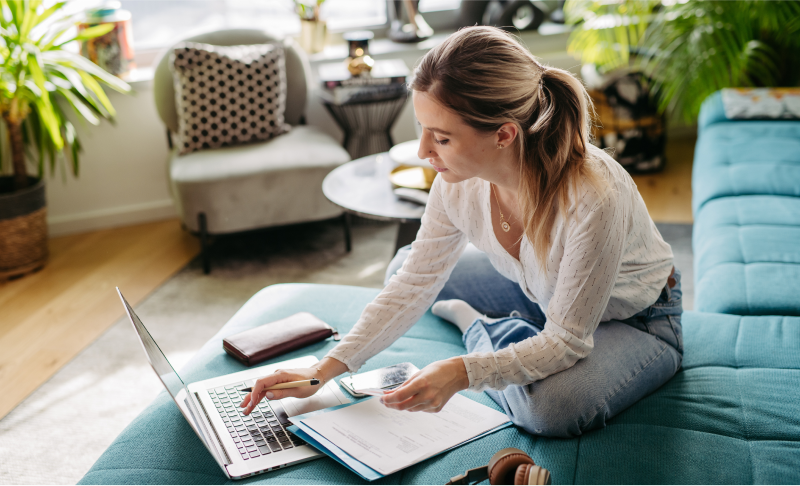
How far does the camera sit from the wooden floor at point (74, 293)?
83.1 inches

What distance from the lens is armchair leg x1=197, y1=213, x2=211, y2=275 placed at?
2.60 m

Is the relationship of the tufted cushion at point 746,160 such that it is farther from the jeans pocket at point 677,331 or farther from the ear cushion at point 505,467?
the ear cushion at point 505,467

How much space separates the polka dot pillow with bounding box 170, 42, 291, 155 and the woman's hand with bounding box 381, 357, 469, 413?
2045 mm

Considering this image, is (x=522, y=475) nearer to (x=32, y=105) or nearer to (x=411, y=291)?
(x=411, y=291)

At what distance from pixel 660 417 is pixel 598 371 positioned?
0.13 metres

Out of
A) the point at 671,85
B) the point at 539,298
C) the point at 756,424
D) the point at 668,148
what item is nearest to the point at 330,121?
the point at 671,85

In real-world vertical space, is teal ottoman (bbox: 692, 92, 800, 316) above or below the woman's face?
below

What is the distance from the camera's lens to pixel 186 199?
8.46 ft

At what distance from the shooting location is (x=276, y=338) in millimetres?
1387

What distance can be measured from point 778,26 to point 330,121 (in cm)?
202

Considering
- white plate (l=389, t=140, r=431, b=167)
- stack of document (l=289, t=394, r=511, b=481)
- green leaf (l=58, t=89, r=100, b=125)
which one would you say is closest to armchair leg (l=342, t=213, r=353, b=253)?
white plate (l=389, t=140, r=431, b=167)

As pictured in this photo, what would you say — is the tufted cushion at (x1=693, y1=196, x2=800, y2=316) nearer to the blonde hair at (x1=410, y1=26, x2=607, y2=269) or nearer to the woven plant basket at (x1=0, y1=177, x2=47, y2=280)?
the blonde hair at (x1=410, y1=26, x2=607, y2=269)

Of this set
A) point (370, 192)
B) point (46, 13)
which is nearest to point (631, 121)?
point (370, 192)

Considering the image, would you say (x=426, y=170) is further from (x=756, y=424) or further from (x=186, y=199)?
(x=756, y=424)
